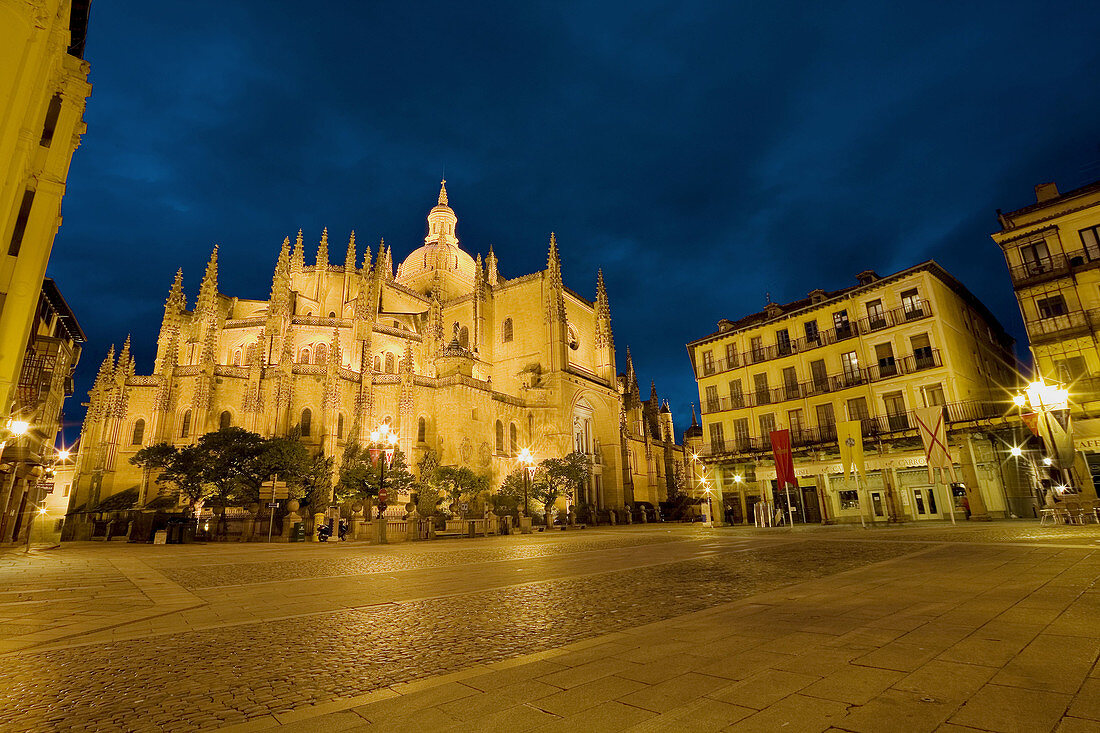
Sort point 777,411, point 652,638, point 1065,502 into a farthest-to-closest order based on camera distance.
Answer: point 777,411 < point 1065,502 < point 652,638

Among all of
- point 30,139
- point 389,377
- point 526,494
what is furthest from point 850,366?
point 30,139

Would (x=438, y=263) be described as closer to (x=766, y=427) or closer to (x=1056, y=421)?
(x=766, y=427)

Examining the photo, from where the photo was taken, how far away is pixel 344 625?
538cm

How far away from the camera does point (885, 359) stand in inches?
1086

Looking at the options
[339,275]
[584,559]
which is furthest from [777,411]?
[339,275]

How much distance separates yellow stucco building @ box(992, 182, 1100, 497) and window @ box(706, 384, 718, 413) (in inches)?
607

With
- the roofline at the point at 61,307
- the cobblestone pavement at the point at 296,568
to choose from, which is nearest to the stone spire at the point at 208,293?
the roofline at the point at 61,307

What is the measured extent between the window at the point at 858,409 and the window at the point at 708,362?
866cm

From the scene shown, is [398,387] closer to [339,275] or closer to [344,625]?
[339,275]

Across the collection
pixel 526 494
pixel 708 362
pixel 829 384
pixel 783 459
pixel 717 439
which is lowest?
pixel 526 494

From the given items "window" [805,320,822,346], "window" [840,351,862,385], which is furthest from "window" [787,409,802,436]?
"window" [805,320,822,346]

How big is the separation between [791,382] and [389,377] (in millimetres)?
27702

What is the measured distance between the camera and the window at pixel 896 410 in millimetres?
26173

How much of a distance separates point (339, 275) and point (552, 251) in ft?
65.4
